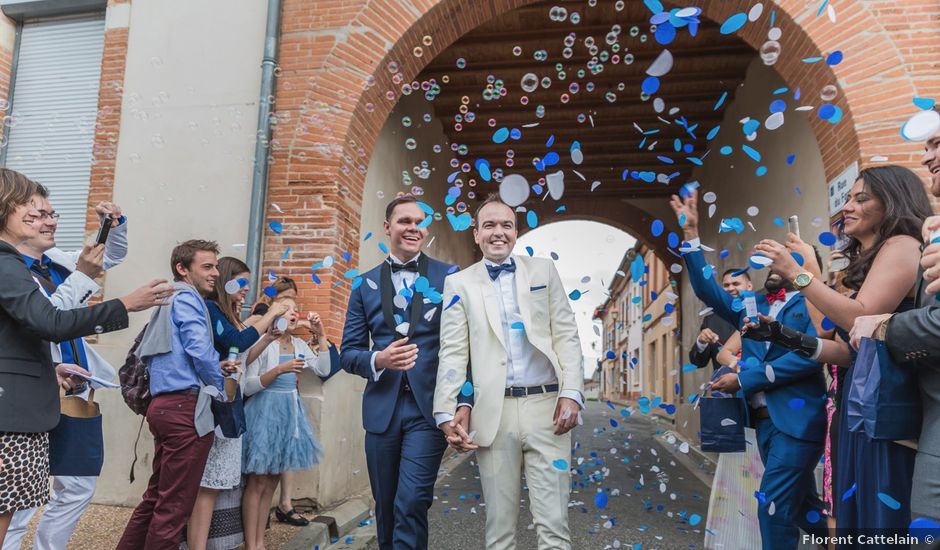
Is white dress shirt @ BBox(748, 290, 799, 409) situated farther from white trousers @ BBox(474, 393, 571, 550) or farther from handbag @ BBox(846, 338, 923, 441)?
handbag @ BBox(846, 338, 923, 441)

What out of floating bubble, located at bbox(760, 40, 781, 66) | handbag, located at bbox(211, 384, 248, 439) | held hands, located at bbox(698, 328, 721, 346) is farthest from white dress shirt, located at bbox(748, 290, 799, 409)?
handbag, located at bbox(211, 384, 248, 439)

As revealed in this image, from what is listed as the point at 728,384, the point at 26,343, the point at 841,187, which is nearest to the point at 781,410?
the point at 728,384

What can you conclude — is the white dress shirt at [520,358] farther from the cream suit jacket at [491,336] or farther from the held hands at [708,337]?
the held hands at [708,337]

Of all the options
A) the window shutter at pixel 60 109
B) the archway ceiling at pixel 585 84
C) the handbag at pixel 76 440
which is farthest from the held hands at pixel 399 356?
the window shutter at pixel 60 109

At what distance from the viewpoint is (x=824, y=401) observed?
364 centimetres

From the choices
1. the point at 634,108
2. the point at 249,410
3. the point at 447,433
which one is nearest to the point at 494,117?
the point at 634,108

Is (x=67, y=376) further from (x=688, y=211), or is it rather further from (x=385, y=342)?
(x=688, y=211)

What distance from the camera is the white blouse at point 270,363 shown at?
14.8 feet

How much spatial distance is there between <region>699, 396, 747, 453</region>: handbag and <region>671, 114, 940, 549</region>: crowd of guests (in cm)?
7

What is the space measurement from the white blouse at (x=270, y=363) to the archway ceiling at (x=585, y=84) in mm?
4625

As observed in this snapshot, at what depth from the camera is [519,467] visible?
10.5 ft

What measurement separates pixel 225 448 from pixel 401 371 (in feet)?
4.83

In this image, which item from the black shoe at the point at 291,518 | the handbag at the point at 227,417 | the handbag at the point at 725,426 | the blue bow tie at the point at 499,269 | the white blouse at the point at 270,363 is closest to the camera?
the blue bow tie at the point at 499,269

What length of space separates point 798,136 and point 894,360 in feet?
17.9
